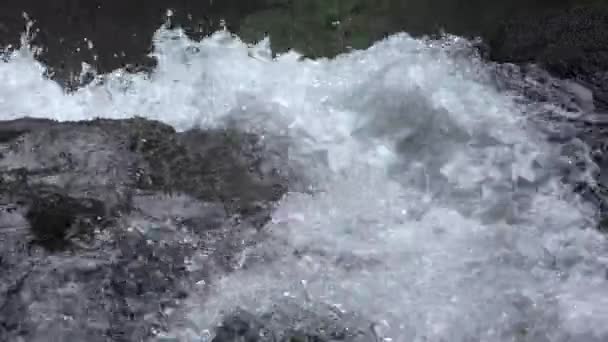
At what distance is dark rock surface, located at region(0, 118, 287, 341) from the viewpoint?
302 centimetres

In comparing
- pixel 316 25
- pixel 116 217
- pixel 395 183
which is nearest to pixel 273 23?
pixel 316 25

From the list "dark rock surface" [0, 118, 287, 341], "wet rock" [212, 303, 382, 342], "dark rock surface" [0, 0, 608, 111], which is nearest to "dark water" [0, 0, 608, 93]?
"dark rock surface" [0, 0, 608, 111]

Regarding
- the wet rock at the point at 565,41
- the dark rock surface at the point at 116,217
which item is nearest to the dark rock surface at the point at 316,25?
the wet rock at the point at 565,41

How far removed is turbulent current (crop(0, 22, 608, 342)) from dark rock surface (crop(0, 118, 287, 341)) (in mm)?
120

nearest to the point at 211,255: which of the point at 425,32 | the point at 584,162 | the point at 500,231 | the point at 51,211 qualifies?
the point at 51,211

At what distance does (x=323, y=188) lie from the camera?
134 inches

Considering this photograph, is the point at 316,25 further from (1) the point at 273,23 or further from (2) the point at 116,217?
(2) the point at 116,217

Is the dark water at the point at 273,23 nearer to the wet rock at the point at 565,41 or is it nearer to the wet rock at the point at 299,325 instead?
the wet rock at the point at 565,41

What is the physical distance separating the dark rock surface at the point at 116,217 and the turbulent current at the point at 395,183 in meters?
0.12

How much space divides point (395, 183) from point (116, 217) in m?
1.33

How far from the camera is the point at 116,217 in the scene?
10.5ft

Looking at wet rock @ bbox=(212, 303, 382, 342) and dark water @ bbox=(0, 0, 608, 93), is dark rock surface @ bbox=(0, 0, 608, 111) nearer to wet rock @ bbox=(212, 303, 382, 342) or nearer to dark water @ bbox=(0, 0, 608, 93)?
dark water @ bbox=(0, 0, 608, 93)

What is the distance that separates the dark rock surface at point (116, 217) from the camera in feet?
9.91

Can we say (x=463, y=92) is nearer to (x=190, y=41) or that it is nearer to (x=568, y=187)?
(x=568, y=187)
